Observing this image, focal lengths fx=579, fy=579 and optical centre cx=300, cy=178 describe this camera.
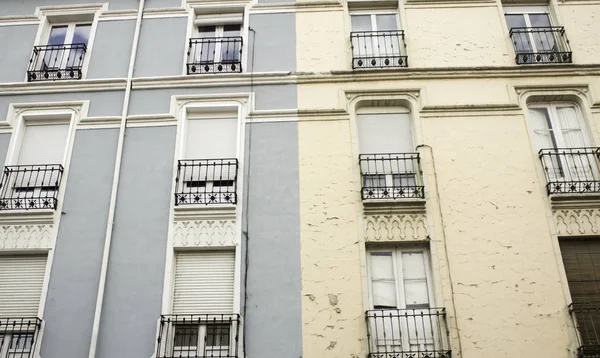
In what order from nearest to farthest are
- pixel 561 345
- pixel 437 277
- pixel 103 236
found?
pixel 561 345, pixel 437 277, pixel 103 236

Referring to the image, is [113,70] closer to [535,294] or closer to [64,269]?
[64,269]

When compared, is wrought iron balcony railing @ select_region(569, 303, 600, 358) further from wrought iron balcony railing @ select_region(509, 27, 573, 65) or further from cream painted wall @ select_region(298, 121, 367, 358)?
wrought iron balcony railing @ select_region(509, 27, 573, 65)

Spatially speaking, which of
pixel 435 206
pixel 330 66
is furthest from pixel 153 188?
pixel 435 206

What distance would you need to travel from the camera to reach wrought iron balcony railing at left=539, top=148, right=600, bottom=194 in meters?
10.3

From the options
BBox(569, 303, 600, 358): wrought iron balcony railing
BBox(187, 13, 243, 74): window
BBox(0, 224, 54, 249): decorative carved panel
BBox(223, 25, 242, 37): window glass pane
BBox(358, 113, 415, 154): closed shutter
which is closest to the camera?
BBox(569, 303, 600, 358): wrought iron balcony railing

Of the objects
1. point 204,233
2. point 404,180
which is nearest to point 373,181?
point 404,180

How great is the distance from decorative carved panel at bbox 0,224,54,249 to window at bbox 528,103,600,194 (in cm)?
896

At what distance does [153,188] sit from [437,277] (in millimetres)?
5300

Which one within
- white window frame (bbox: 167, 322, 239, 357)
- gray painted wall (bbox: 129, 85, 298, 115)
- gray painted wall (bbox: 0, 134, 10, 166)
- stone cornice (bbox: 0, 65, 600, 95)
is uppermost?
stone cornice (bbox: 0, 65, 600, 95)

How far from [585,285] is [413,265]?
9.20ft

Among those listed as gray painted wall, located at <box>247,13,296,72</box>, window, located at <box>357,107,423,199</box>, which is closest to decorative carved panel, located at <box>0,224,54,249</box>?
gray painted wall, located at <box>247,13,296,72</box>

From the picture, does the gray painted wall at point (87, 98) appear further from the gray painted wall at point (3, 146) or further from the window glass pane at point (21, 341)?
the window glass pane at point (21, 341)

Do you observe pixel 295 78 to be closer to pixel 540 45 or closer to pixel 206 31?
pixel 206 31

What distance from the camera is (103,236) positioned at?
33.6 ft
